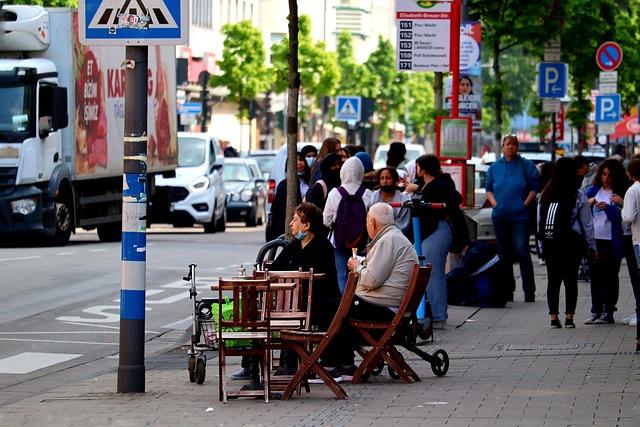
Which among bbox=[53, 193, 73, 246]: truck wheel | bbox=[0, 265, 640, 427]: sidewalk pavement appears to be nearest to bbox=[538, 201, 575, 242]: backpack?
bbox=[0, 265, 640, 427]: sidewalk pavement

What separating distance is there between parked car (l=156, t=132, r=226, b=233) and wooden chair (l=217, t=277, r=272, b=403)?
2525 centimetres

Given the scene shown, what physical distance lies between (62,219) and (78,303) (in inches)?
390

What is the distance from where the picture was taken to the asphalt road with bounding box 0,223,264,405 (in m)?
14.3

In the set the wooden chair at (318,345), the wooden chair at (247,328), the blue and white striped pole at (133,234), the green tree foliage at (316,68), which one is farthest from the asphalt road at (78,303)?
the green tree foliage at (316,68)

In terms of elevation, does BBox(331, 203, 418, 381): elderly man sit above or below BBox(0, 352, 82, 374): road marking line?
above

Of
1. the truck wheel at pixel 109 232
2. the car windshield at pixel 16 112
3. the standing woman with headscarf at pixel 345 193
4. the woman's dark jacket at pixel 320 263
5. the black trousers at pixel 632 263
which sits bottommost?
the truck wheel at pixel 109 232

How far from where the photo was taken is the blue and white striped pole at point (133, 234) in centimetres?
1178

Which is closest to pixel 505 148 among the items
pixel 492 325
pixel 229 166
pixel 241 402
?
pixel 492 325

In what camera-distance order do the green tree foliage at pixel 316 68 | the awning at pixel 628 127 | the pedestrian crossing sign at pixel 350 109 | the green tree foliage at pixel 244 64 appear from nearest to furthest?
the pedestrian crossing sign at pixel 350 109, the awning at pixel 628 127, the green tree foliage at pixel 244 64, the green tree foliage at pixel 316 68

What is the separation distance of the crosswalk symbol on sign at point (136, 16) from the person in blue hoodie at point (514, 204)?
906 cm

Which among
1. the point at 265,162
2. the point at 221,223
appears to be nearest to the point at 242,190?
the point at 221,223

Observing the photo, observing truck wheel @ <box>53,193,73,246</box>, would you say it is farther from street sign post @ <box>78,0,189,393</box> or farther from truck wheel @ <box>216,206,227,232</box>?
street sign post @ <box>78,0,189,393</box>

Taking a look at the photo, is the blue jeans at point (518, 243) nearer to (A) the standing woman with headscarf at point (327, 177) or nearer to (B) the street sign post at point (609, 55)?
(A) the standing woman with headscarf at point (327, 177)

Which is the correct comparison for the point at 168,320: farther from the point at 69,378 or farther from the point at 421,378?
the point at 421,378
